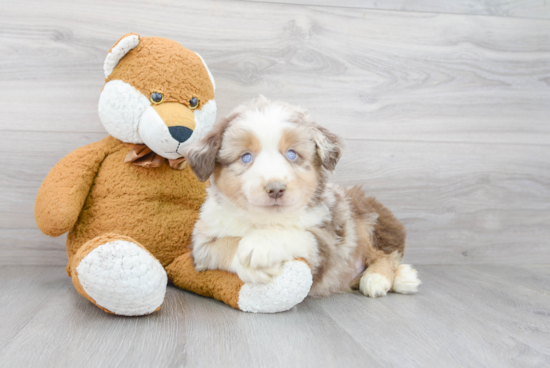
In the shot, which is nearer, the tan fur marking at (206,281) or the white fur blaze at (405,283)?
the tan fur marking at (206,281)

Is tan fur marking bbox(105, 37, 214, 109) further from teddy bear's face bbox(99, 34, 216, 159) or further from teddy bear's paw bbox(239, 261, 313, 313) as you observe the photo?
teddy bear's paw bbox(239, 261, 313, 313)

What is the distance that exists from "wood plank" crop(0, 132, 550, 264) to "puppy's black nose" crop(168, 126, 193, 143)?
2.88 ft

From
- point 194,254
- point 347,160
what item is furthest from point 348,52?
point 194,254

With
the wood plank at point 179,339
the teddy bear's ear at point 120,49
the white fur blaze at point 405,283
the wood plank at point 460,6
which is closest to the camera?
the wood plank at point 179,339

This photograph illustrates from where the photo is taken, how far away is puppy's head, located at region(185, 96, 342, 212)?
136 centimetres

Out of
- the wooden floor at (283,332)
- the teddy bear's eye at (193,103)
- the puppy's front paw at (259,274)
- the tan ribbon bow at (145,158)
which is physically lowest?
the wooden floor at (283,332)

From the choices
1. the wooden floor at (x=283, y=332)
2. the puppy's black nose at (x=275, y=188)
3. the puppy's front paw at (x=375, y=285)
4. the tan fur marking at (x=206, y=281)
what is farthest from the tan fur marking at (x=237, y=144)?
the puppy's front paw at (x=375, y=285)

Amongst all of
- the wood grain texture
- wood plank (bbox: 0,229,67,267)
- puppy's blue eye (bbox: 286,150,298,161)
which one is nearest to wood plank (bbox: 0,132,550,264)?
the wood grain texture

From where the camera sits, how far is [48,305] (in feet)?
4.81

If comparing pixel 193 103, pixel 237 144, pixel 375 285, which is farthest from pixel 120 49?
pixel 375 285

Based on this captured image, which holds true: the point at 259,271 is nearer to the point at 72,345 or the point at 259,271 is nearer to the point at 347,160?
the point at 72,345

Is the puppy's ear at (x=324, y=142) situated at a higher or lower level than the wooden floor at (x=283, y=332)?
higher

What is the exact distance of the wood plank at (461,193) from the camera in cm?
224

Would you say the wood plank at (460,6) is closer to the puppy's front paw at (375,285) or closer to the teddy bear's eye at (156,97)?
the teddy bear's eye at (156,97)
